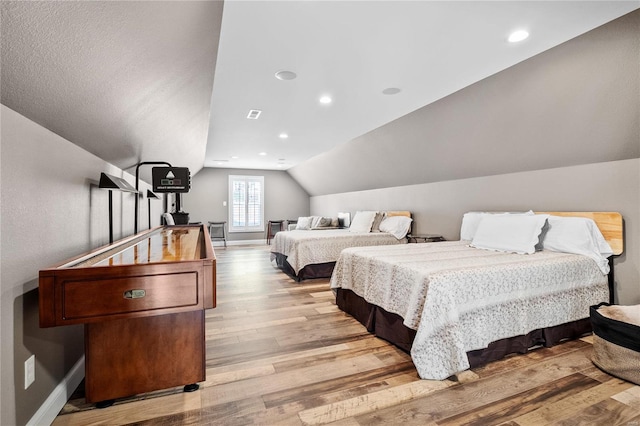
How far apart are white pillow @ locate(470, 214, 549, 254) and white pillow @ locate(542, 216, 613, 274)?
150mm

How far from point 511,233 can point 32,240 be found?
366cm

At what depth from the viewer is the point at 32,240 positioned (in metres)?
1.45

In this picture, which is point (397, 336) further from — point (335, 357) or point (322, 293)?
point (322, 293)

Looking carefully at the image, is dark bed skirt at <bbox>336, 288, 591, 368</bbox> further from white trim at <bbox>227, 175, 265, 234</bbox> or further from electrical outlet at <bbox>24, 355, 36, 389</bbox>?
white trim at <bbox>227, 175, 265, 234</bbox>

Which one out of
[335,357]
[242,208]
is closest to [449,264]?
[335,357]

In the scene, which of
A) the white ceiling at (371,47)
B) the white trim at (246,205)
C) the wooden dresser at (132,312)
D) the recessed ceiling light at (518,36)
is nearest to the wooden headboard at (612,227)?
the white ceiling at (371,47)

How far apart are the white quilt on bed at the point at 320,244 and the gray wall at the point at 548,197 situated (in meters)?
0.78

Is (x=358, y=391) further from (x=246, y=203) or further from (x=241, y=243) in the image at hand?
(x=246, y=203)

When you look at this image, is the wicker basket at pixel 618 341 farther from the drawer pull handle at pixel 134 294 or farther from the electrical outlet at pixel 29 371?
the electrical outlet at pixel 29 371

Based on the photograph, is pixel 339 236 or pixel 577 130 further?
pixel 339 236

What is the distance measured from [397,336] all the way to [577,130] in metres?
2.48

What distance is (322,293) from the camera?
13.1ft

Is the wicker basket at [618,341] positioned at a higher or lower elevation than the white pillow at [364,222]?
lower

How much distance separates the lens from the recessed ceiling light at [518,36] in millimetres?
2146
